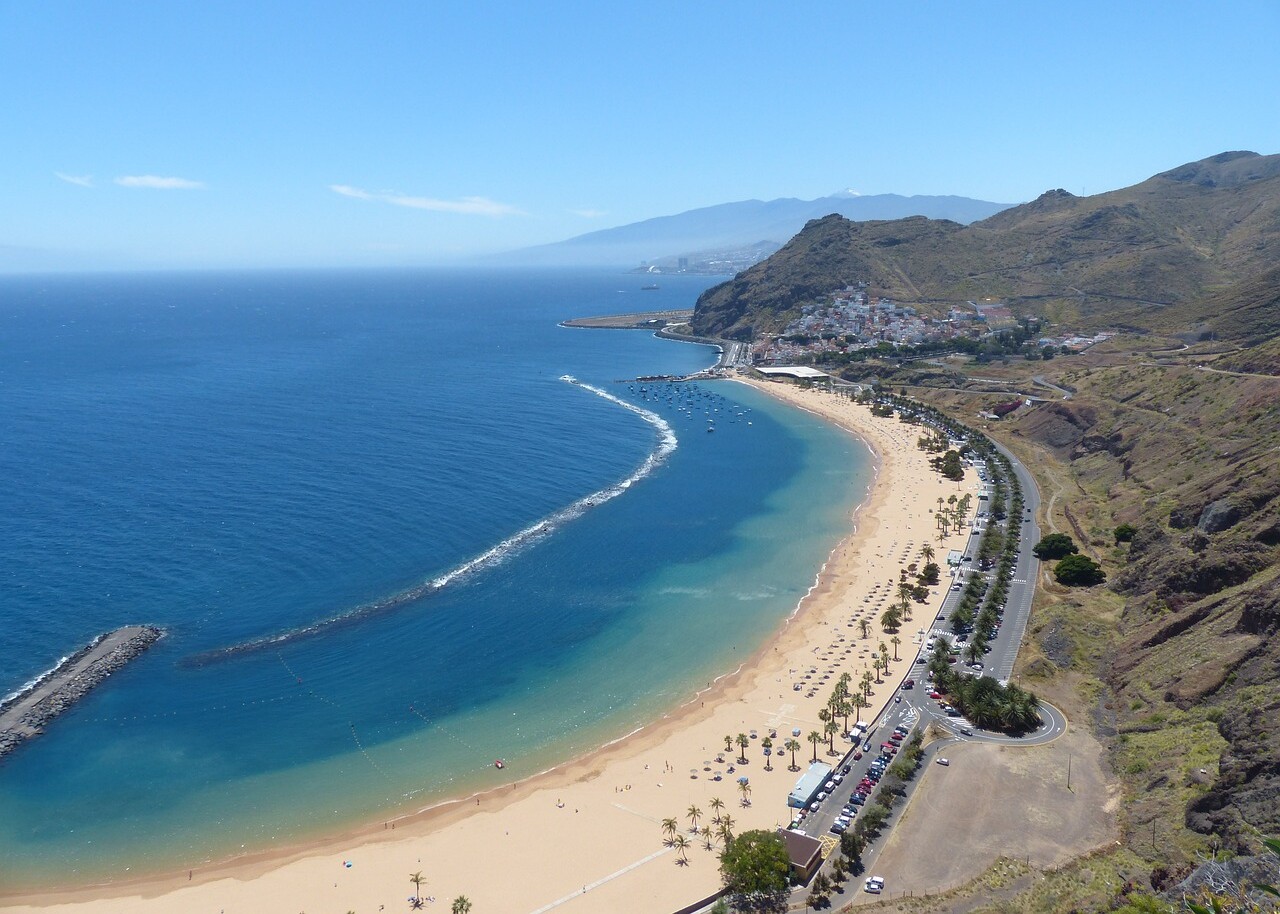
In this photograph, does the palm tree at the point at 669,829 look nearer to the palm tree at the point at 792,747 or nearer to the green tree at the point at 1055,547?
the palm tree at the point at 792,747

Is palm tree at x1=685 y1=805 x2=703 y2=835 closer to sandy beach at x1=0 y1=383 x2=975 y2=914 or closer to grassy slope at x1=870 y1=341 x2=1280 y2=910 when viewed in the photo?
sandy beach at x1=0 y1=383 x2=975 y2=914

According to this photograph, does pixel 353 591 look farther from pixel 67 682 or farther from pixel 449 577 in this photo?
pixel 67 682

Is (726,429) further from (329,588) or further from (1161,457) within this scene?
(329,588)

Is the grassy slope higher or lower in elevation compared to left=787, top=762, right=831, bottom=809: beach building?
higher

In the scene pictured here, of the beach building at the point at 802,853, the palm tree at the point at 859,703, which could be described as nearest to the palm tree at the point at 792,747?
the palm tree at the point at 859,703

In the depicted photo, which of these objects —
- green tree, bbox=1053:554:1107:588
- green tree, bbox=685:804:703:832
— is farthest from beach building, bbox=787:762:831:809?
green tree, bbox=1053:554:1107:588

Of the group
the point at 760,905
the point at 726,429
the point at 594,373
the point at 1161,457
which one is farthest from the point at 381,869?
the point at 594,373
